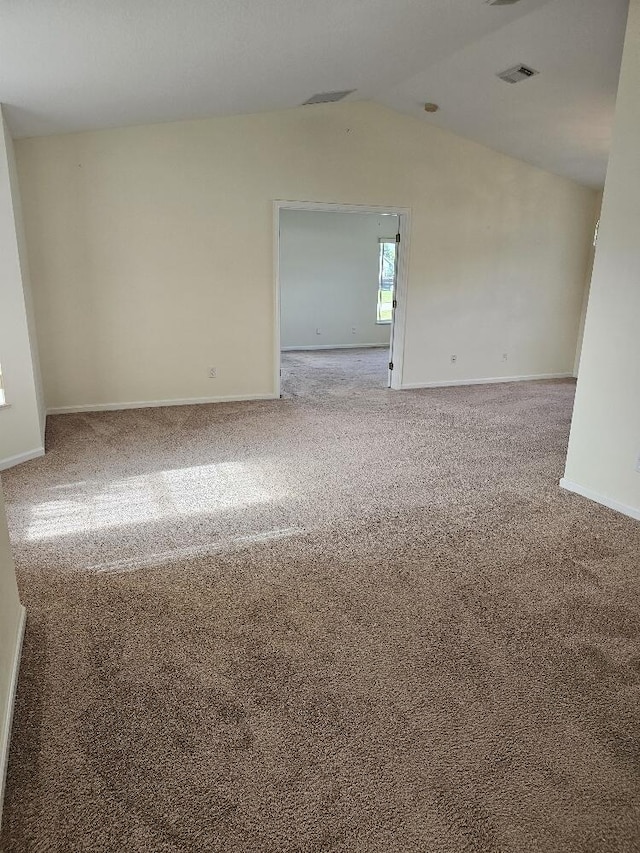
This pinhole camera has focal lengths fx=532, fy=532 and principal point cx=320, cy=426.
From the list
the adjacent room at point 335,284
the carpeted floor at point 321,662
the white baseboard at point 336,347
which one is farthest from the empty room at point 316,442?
the adjacent room at point 335,284

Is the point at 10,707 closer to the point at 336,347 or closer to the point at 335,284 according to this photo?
the point at 336,347

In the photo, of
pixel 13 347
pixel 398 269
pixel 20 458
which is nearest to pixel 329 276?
pixel 398 269

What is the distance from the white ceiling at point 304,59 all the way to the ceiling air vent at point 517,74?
8 centimetres

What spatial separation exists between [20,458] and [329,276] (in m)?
6.99

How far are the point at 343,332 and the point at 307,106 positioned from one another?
5.06 m

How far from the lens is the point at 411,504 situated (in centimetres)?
321

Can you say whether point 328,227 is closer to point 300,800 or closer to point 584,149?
point 584,149

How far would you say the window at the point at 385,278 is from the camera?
1001cm

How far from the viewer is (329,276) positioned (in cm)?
971

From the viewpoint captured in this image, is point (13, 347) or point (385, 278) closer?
point (13, 347)

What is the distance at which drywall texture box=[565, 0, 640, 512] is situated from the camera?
9.50ft

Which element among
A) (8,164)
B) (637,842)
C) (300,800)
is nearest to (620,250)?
(637,842)

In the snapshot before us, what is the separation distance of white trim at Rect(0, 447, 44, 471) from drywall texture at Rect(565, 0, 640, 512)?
3770 mm

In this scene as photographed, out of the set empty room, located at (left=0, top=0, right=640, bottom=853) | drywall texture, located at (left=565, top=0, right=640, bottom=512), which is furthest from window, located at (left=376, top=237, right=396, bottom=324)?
drywall texture, located at (left=565, top=0, right=640, bottom=512)
